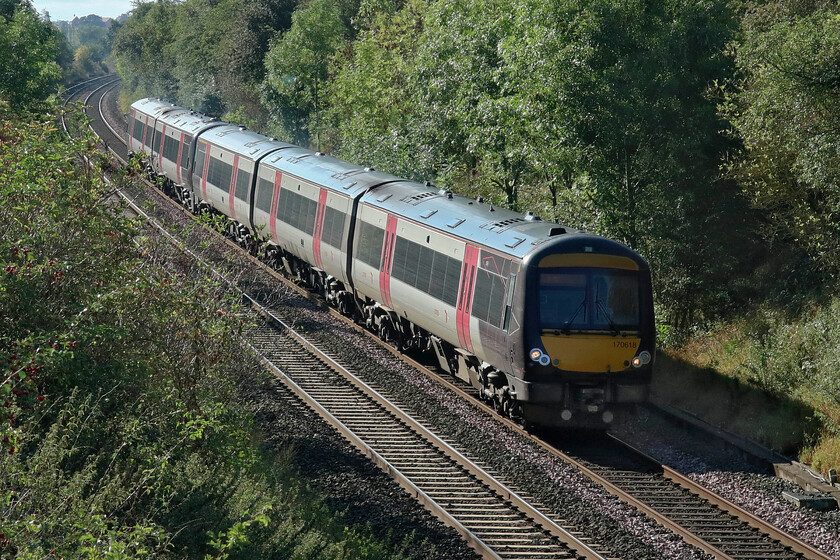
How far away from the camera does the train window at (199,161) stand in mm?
29109

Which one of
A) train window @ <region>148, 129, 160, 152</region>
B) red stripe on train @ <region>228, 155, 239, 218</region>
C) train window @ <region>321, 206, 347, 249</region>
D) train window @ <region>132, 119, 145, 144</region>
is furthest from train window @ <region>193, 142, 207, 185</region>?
train window @ <region>321, 206, 347, 249</region>

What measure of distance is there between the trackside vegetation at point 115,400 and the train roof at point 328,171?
7.29 meters

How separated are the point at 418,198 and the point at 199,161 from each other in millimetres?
14265

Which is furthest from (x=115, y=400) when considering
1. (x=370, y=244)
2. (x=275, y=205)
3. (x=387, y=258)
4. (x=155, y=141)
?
(x=155, y=141)

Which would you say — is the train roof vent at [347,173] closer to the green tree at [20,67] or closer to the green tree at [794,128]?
the green tree at [794,128]

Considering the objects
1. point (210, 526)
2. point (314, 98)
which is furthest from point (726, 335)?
point (314, 98)

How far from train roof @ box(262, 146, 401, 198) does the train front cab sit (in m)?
6.96

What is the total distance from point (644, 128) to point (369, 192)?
5641 mm

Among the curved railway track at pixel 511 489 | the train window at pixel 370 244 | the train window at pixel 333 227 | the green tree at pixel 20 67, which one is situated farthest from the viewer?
the green tree at pixel 20 67

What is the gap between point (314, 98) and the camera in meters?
42.9

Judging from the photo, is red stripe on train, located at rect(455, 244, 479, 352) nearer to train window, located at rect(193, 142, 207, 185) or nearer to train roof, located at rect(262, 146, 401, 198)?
train roof, located at rect(262, 146, 401, 198)

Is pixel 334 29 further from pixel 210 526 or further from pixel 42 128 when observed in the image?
pixel 210 526

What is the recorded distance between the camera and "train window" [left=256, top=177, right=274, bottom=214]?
2359cm

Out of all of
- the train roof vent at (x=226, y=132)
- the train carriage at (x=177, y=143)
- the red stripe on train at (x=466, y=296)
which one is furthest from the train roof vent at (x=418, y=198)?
the train carriage at (x=177, y=143)
